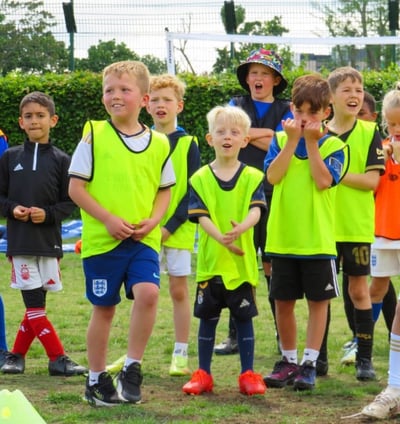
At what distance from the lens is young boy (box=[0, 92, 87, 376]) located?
6.77 meters

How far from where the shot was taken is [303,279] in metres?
6.25

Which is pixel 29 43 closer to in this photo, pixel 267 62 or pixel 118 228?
pixel 267 62

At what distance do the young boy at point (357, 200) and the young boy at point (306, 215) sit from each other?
0.34 metres

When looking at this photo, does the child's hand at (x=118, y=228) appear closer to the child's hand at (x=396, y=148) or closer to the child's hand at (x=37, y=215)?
the child's hand at (x=37, y=215)

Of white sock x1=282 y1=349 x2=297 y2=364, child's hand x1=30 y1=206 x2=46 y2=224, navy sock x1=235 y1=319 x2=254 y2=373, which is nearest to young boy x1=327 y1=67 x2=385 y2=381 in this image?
white sock x1=282 y1=349 x2=297 y2=364

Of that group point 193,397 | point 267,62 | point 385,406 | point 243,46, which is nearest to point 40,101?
point 267,62

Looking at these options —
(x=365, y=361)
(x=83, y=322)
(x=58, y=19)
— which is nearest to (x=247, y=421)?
(x=365, y=361)

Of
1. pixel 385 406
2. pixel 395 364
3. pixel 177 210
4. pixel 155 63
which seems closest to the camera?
pixel 385 406

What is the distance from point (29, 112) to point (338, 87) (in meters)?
2.08

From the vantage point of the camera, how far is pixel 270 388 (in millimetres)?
6270

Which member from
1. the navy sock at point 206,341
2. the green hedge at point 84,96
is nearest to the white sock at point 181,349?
the navy sock at point 206,341

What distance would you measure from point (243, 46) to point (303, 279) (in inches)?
523

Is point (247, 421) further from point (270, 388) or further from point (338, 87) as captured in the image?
point (338, 87)

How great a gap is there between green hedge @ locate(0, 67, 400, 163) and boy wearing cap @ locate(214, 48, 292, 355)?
34.4 ft
